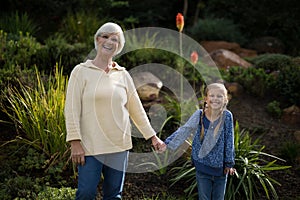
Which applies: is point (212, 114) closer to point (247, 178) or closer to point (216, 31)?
point (247, 178)

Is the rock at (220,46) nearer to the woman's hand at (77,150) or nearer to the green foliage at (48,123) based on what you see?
the green foliage at (48,123)

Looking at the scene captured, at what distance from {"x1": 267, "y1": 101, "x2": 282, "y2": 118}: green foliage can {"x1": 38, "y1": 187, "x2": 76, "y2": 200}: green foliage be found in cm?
305

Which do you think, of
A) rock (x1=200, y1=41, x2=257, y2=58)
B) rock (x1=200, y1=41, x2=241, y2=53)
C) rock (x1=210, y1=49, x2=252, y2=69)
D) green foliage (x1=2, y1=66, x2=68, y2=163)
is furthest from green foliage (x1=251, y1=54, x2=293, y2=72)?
green foliage (x1=2, y1=66, x2=68, y2=163)

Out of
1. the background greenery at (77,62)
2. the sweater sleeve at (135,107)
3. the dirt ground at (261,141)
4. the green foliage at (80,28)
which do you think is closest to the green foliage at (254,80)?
the background greenery at (77,62)

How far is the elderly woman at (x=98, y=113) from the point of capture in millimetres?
2828

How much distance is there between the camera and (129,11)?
9.87 meters

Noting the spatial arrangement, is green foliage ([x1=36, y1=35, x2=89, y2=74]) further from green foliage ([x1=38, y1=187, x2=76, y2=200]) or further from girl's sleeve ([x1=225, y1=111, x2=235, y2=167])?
girl's sleeve ([x1=225, y1=111, x2=235, y2=167])

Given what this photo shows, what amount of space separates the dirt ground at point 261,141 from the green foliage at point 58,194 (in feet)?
1.73

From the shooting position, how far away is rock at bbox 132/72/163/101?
5477 mm

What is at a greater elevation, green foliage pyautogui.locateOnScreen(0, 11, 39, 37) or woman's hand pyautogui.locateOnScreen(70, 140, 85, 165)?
green foliage pyautogui.locateOnScreen(0, 11, 39, 37)

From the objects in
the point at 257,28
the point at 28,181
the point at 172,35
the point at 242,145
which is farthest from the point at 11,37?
the point at 257,28

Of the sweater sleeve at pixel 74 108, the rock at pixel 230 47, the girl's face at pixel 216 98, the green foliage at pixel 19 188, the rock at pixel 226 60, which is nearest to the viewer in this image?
the sweater sleeve at pixel 74 108

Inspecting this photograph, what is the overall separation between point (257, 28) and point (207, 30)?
1.35m

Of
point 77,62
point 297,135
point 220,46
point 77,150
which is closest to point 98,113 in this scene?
point 77,150
